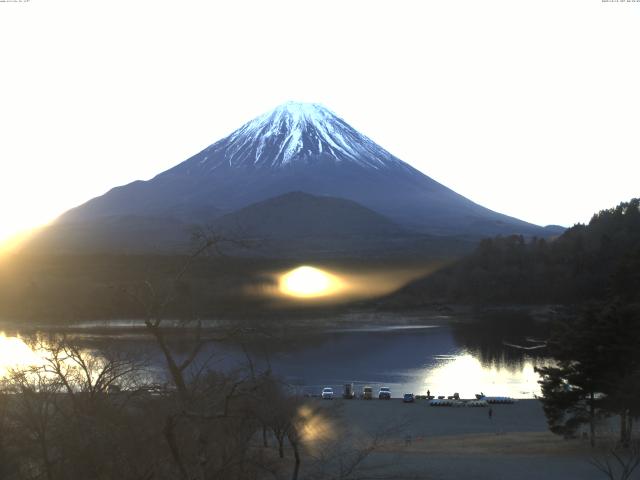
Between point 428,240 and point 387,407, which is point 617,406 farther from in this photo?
point 428,240

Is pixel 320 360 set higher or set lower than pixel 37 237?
lower

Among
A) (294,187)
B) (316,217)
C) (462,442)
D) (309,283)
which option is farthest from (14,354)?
(294,187)

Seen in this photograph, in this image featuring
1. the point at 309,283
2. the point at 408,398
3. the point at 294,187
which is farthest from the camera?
the point at 294,187

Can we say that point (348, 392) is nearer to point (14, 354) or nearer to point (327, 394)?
point (327, 394)

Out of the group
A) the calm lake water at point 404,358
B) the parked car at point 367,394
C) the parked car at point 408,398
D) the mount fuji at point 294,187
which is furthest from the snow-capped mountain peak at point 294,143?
the parked car at point 408,398

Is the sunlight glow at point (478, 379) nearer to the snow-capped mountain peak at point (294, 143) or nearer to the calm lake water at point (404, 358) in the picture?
the calm lake water at point (404, 358)

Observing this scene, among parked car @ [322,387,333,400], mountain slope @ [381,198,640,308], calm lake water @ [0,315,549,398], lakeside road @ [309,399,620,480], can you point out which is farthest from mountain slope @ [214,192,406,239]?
lakeside road @ [309,399,620,480]

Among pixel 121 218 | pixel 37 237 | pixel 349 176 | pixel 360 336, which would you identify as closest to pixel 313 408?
pixel 360 336
